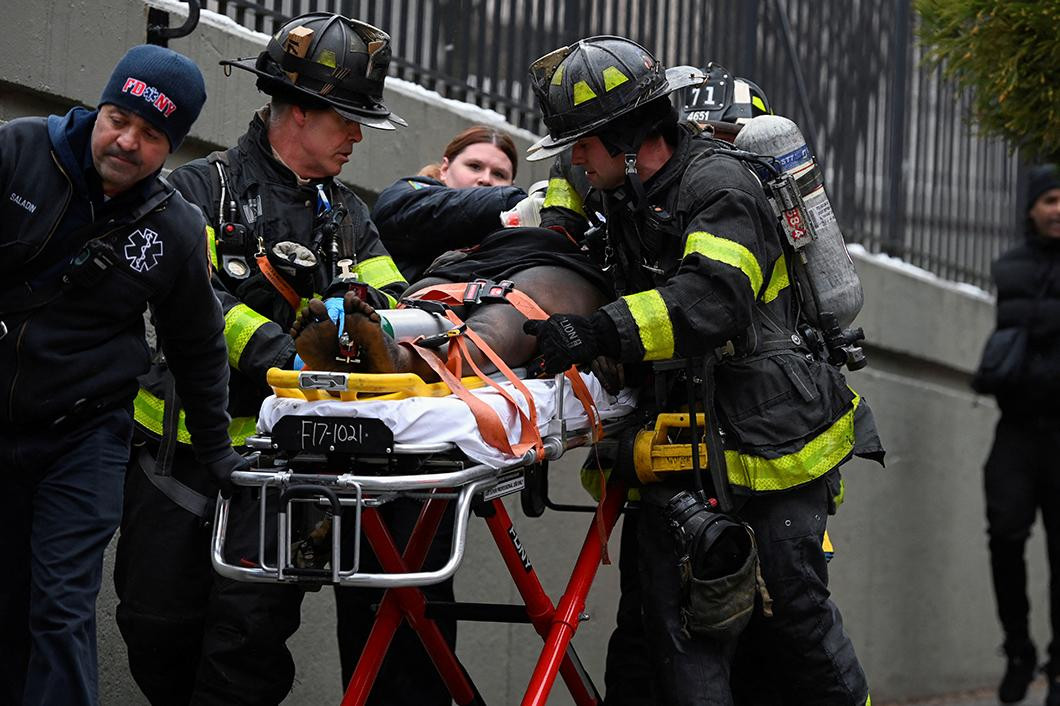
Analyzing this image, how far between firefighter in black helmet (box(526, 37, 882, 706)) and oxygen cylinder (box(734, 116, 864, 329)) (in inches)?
3.2

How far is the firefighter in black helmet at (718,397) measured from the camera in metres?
4.12

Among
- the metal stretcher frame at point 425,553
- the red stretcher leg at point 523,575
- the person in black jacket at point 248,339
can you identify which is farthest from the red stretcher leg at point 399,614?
the person in black jacket at point 248,339

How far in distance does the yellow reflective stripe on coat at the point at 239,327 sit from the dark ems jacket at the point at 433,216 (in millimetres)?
858

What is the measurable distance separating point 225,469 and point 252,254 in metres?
0.62

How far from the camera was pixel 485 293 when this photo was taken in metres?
4.05

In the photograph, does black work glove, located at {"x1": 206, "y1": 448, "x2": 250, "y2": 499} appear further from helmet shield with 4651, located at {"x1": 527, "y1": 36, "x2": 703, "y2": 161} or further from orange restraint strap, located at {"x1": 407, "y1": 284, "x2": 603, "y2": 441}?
helmet shield with 4651, located at {"x1": 527, "y1": 36, "x2": 703, "y2": 161}

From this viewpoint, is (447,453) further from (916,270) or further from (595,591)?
(916,270)

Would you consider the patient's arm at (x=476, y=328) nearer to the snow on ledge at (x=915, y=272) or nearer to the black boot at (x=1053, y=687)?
the snow on ledge at (x=915, y=272)

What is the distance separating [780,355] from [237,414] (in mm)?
1494

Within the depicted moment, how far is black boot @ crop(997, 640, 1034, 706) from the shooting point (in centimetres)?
759

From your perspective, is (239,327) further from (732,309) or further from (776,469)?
(776,469)

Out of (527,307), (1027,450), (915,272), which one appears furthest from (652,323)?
(915,272)

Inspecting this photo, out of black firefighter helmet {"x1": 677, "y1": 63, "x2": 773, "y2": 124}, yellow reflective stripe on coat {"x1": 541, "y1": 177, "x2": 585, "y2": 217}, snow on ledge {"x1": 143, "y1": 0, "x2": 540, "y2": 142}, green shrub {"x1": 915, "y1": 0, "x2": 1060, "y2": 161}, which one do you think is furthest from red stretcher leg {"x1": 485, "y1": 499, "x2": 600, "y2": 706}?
green shrub {"x1": 915, "y1": 0, "x2": 1060, "y2": 161}

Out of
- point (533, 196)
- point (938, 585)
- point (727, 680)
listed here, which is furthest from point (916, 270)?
point (727, 680)
